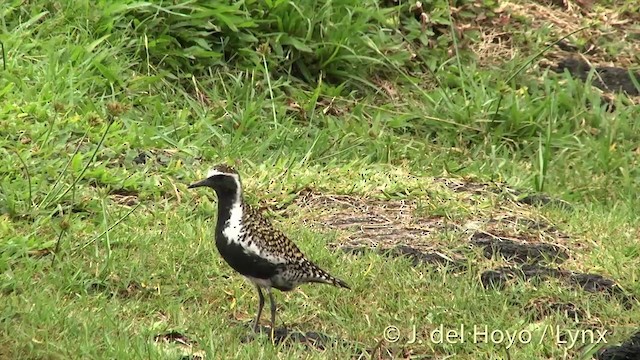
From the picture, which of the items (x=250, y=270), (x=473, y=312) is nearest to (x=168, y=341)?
(x=250, y=270)

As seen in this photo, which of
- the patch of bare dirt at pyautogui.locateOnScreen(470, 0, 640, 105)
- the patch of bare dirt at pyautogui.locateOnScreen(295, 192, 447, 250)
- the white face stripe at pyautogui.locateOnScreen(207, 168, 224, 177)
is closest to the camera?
the white face stripe at pyautogui.locateOnScreen(207, 168, 224, 177)

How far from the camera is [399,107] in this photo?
30.7ft

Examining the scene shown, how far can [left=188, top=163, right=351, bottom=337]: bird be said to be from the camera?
5.84m

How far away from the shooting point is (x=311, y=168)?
8.00 metres

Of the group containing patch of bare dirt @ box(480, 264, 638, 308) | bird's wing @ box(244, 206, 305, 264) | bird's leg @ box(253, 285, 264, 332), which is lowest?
patch of bare dirt @ box(480, 264, 638, 308)

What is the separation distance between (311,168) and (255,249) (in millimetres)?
2196

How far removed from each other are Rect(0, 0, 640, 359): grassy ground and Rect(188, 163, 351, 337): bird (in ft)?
0.79

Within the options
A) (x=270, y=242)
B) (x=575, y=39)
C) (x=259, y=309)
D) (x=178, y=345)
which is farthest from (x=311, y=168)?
(x=575, y=39)

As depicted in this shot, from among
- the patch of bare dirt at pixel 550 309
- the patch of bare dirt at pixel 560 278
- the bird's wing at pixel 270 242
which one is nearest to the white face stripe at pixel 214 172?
the bird's wing at pixel 270 242

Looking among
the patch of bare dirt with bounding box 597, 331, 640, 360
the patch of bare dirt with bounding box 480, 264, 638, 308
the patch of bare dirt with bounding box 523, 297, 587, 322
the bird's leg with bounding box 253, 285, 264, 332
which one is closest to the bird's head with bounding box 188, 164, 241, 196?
the bird's leg with bounding box 253, 285, 264, 332

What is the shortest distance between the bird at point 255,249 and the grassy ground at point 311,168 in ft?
0.79

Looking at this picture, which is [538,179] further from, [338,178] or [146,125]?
[146,125]

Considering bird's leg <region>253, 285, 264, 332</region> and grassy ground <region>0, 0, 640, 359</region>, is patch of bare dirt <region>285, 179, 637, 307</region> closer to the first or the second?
grassy ground <region>0, 0, 640, 359</region>

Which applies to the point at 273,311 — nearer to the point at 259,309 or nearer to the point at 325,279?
the point at 259,309
